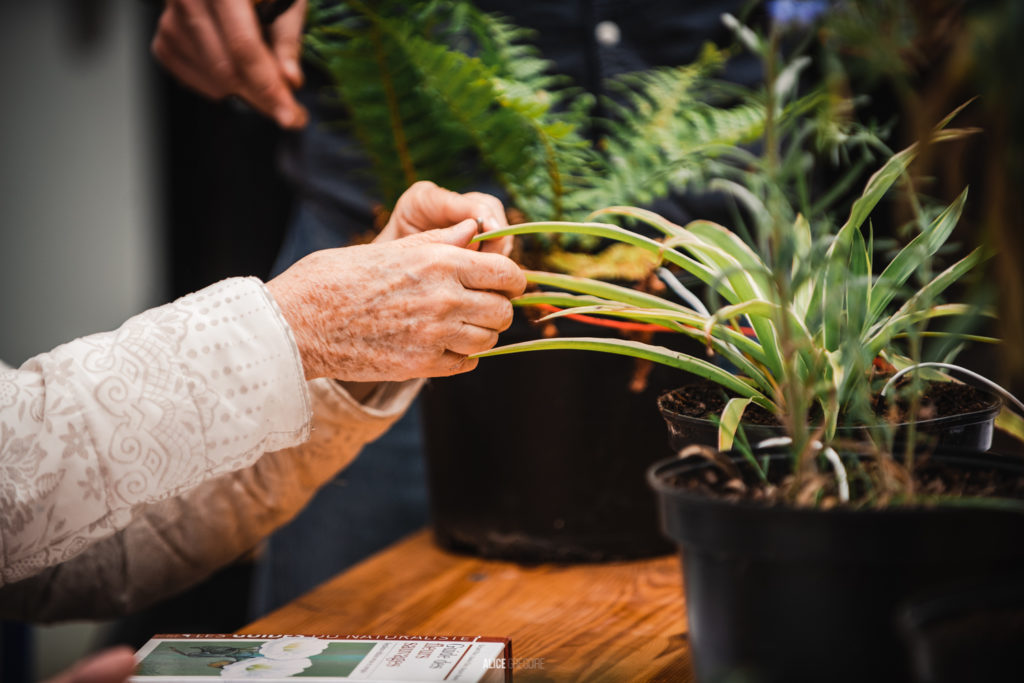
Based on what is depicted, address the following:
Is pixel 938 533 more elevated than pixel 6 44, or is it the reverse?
pixel 6 44

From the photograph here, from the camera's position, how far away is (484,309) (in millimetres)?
720

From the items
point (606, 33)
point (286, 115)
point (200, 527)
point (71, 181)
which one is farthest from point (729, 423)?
point (71, 181)

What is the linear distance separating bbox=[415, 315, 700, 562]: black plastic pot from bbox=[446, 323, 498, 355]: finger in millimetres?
152

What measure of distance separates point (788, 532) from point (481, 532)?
62 cm

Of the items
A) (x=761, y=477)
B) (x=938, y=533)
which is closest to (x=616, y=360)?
(x=761, y=477)

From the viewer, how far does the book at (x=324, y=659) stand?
1.87 ft

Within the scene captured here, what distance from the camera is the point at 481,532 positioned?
3.22ft

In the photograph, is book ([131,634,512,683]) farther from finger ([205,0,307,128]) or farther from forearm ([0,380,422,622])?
finger ([205,0,307,128])

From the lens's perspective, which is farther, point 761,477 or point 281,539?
point 281,539

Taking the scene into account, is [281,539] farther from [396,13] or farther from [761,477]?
[761,477]

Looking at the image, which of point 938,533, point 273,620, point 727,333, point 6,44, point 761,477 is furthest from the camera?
point 6,44

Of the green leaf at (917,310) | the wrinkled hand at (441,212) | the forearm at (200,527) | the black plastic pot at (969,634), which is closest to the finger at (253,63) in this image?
the wrinkled hand at (441,212)

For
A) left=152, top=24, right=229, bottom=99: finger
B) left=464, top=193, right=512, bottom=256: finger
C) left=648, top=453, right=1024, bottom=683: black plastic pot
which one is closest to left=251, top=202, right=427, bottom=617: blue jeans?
left=152, top=24, right=229, bottom=99: finger

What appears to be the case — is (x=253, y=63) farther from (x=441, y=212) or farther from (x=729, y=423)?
(x=729, y=423)
